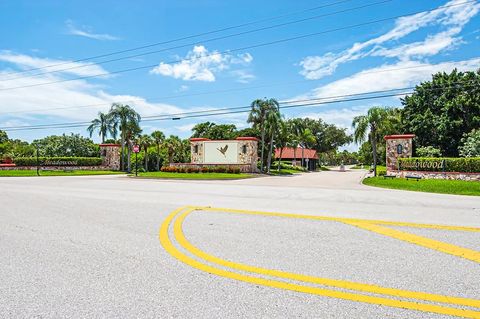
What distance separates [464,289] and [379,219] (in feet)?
15.0

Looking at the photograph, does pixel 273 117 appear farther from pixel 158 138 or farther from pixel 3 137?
pixel 3 137

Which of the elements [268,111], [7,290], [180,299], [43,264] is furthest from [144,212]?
[268,111]

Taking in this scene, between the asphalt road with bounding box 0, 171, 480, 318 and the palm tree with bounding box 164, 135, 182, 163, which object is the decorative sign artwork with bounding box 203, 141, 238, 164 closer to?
the palm tree with bounding box 164, 135, 182, 163

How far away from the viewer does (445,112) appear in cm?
3747

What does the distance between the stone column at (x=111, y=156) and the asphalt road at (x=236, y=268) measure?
44.3 meters

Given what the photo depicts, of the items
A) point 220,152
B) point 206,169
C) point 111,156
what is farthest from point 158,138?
point 206,169

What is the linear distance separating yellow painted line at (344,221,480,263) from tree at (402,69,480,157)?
32.8 meters

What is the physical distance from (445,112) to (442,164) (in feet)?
47.4

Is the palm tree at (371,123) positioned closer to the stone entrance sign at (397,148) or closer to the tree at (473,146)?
the stone entrance sign at (397,148)

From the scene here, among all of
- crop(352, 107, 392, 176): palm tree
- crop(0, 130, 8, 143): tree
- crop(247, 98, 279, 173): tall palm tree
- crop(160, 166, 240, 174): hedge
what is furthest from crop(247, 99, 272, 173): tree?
crop(0, 130, 8, 143): tree

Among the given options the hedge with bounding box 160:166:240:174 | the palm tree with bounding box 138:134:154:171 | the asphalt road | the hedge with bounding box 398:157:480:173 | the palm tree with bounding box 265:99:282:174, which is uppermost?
the palm tree with bounding box 265:99:282:174

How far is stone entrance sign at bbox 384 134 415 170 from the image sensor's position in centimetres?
3128

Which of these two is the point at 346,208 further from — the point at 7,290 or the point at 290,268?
the point at 7,290

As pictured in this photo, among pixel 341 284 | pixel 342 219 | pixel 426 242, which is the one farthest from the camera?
pixel 342 219
